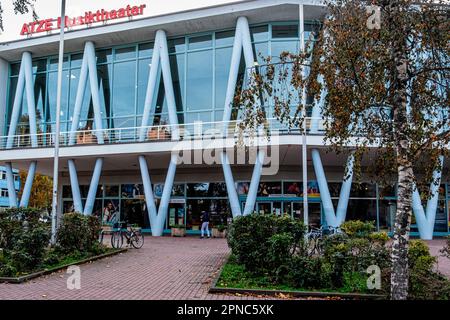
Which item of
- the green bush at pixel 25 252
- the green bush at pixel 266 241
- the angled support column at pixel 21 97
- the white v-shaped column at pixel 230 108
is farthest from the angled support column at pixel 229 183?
the angled support column at pixel 21 97

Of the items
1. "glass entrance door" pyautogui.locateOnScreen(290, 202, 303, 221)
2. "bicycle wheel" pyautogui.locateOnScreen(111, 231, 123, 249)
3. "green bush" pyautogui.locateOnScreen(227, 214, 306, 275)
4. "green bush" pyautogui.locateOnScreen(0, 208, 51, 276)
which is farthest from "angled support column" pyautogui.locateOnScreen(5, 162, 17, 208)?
"green bush" pyautogui.locateOnScreen(227, 214, 306, 275)

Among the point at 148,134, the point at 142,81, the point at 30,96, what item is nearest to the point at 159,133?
the point at 148,134

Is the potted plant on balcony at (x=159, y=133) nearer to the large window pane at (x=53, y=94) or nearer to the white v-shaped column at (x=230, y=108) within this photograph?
the white v-shaped column at (x=230, y=108)

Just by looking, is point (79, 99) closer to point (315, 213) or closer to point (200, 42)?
point (200, 42)

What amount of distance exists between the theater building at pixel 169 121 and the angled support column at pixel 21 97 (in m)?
0.07

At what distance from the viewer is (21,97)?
2653 cm

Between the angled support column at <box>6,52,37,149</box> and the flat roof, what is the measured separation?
0.98m

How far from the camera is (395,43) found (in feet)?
20.7

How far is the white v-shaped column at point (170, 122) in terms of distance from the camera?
21.8m

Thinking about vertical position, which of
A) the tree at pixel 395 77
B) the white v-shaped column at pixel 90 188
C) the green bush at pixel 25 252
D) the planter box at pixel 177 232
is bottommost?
the planter box at pixel 177 232

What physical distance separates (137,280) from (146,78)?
17.3 meters

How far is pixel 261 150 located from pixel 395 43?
45.3ft
